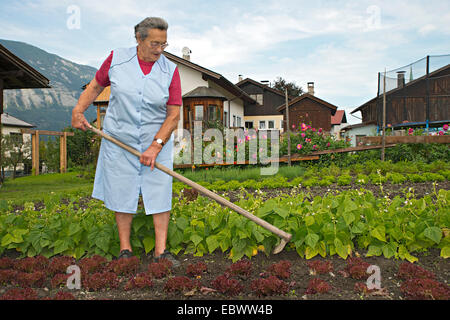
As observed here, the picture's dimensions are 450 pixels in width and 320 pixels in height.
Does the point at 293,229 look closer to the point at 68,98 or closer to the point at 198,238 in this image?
the point at 198,238

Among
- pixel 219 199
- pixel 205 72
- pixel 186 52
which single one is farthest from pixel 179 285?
pixel 186 52

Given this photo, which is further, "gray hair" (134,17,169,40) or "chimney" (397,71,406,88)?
"chimney" (397,71,406,88)

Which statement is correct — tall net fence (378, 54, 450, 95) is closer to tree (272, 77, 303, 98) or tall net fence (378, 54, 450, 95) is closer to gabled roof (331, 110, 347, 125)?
tree (272, 77, 303, 98)

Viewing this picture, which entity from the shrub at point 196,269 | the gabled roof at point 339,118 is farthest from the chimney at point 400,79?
the gabled roof at point 339,118

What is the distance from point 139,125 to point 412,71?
646 inches

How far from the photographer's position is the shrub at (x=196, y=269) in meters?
2.36

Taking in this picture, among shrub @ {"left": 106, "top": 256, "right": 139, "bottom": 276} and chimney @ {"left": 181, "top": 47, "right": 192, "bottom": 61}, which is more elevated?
chimney @ {"left": 181, "top": 47, "right": 192, "bottom": 61}

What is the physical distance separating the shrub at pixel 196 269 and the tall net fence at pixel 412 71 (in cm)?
1486

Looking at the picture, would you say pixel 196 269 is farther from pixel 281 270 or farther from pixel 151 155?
pixel 151 155

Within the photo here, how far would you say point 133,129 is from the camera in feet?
8.36

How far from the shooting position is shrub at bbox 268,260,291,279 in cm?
224

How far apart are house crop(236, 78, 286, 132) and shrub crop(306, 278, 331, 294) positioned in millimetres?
27742

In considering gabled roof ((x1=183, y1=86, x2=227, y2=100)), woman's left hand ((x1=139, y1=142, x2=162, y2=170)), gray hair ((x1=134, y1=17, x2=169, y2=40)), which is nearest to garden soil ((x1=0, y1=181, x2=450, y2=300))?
woman's left hand ((x1=139, y1=142, x2=162, y2=170))
